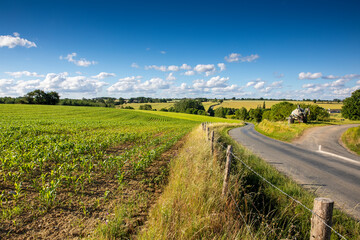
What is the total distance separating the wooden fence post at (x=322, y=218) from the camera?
2.28m

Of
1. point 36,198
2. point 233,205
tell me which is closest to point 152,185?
point 233,205

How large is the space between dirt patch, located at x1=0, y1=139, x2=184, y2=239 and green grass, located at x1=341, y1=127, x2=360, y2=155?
16.7m

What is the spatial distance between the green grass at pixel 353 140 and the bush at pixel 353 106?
107 ft

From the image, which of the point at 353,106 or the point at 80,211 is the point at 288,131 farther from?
the point at 353,106

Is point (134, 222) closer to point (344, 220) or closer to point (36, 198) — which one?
point (36, 198)

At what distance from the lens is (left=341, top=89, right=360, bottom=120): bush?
39.9 m

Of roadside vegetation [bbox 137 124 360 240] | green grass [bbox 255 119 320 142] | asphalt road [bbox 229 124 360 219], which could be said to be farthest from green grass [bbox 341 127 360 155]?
roadside vegetation [bbox 137 124 360 240]

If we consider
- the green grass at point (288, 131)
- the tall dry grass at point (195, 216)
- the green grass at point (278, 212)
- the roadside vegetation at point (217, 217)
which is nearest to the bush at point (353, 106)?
the green grass at point (288, 131)

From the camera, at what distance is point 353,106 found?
4044 cm

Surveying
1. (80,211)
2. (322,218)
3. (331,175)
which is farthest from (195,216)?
(331,175)

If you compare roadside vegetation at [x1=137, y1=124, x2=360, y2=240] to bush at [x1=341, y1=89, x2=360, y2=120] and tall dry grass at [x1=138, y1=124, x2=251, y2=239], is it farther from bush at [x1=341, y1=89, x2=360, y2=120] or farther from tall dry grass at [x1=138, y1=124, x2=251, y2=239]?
bush at [x1=341, y1=89, x2=360, y2=120]

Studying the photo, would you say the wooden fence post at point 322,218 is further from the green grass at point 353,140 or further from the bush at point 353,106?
the bush at point 353,106

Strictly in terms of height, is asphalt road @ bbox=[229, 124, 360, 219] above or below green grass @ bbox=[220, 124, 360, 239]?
below

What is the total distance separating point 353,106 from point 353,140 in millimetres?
34833
